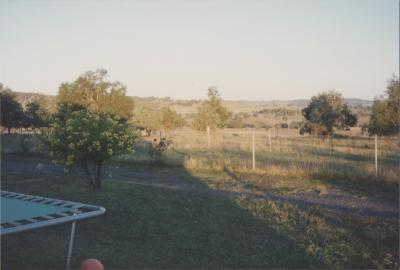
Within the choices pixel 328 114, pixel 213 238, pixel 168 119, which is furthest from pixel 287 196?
pixel 168 119

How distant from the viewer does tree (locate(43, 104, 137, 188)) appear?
9.48 m

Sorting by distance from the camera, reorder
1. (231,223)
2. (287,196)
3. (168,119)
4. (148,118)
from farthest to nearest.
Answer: (148,118)
(168,119)
(287,196)
(231,223)

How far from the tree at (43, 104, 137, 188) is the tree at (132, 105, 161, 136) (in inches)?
1326

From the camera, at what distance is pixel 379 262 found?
16.9 feet

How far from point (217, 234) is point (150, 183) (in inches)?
248

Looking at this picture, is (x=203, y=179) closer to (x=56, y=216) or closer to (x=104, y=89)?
(x=56, y=216)

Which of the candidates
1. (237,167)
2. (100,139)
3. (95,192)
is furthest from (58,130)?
(237,167)

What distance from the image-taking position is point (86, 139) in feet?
30.5

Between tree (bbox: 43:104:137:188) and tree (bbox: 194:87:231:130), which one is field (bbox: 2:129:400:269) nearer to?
tree (bbox: 43:104:137:188)

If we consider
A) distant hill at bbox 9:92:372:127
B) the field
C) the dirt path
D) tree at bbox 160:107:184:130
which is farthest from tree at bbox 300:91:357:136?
distant hill at bbox 9:92:372:127

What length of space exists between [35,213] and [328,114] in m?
29.7

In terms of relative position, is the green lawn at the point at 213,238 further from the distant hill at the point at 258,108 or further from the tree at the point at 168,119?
the distant hill at the point at 258,108

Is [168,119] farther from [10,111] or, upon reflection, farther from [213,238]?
[213,238]

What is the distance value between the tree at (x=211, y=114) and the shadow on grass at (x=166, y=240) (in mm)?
23947
